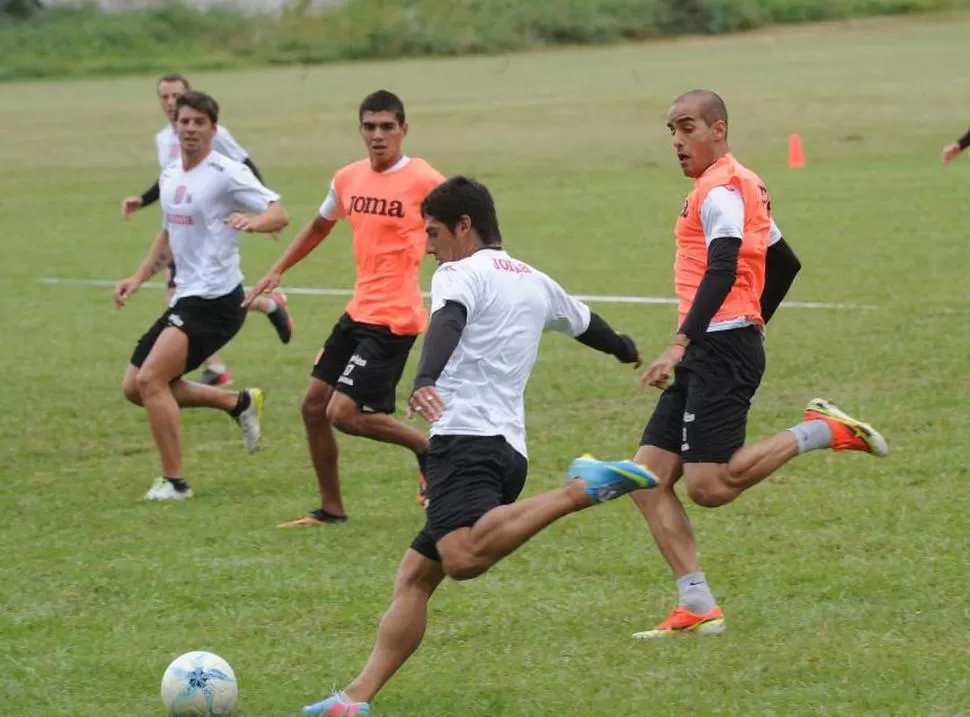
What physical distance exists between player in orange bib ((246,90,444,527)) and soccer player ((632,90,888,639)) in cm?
245

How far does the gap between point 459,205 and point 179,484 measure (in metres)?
4.49

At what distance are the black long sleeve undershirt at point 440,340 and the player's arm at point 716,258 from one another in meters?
1.11

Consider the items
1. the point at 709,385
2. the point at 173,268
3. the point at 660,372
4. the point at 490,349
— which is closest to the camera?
the point at 490,349

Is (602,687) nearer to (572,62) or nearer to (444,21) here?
(572,62)

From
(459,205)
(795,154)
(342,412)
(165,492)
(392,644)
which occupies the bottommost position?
(795,154)

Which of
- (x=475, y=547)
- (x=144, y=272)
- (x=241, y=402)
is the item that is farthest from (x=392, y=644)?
(x=144, y=272)

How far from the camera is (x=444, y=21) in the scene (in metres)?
61.1

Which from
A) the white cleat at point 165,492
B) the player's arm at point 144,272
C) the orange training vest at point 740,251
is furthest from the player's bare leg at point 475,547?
the player's arm at point 144,272

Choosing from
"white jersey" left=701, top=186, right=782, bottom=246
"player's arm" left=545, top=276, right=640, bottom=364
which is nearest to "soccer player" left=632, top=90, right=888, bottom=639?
"white jersey" left=701, top=186, right=782, bottom=246

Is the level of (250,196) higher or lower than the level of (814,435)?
higher

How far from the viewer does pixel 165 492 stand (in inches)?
415

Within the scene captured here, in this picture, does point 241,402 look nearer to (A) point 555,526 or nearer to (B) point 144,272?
(B) point 144,272

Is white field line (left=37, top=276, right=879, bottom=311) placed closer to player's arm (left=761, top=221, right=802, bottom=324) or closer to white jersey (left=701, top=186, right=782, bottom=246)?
player's arm (left=761, top=221, right=802, bottom=324)

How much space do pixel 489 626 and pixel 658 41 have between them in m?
55.6
